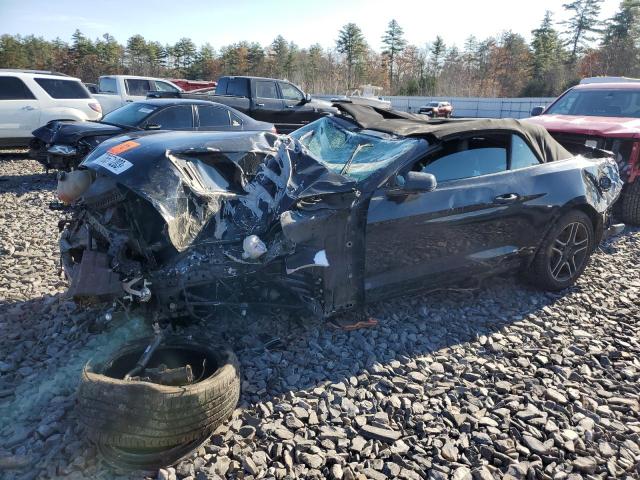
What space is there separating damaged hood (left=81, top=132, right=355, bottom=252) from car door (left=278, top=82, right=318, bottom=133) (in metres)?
9.69

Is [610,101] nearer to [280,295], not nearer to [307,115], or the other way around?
[280,295]

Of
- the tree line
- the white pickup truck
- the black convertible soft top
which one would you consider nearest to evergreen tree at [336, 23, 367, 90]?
the tree line

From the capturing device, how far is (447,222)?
3619 millimetres

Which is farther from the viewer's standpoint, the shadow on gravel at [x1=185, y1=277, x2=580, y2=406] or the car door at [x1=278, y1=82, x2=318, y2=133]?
the car door at [x1=278, y1=82, x2=318, y2=133]

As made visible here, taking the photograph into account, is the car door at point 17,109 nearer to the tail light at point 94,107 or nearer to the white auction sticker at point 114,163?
the tail light at point 94,107

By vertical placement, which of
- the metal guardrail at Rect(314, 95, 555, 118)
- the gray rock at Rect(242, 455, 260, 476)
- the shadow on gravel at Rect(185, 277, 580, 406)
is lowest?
the metal guardrail at Rect(314, 95, 555, 118)

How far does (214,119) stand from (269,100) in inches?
180

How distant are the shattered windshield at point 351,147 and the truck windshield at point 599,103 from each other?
5.11 m

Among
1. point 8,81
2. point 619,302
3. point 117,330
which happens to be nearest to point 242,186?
point 117,330

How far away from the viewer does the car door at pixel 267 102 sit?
12625 mm

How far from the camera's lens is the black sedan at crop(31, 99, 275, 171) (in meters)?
7.41

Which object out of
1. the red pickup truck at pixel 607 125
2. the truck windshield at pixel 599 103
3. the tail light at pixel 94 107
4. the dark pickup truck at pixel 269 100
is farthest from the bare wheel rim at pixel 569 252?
the tail light at pixel 94 107

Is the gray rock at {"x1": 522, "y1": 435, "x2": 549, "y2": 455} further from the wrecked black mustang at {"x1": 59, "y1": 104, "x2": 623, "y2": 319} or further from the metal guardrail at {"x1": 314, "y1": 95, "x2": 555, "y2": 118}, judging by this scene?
the metal guardrail at {"x1": 314, "y1": 95, "x2": 555, "y2": 118}

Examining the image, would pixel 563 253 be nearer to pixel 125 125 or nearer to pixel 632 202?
pixel 632 202
